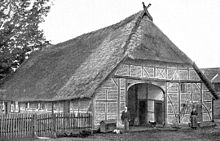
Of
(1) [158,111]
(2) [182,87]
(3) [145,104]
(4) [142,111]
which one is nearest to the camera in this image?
(2) [182,87]

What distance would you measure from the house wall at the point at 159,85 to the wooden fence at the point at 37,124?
209 centimetres

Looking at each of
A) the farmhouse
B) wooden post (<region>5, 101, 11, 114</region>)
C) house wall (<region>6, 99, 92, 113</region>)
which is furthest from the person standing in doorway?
wooden post (<region>5, 101, 11, 114</region>)

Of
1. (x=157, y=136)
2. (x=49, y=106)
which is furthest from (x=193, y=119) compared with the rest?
(x=49, y=106)

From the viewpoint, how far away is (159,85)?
26.7 meters

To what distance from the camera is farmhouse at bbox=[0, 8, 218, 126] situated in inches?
959

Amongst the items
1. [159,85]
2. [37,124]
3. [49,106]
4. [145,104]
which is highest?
[159,85]

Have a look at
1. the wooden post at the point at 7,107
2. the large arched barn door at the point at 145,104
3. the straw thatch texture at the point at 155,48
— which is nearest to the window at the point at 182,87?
the large arched barn door at the point at 145,104

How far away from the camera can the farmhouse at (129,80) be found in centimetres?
2436

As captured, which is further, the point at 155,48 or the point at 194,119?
the point at 155,48

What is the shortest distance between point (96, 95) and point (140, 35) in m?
5.95

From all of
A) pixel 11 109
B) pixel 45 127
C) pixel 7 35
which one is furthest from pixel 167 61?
pixel 7 35

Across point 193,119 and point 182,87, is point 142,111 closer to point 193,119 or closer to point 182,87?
point 182,87

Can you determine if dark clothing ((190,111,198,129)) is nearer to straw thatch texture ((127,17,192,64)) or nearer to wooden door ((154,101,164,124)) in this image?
wooden door ((154,101,164,124))

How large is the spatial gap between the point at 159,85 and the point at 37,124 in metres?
10.00
